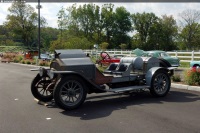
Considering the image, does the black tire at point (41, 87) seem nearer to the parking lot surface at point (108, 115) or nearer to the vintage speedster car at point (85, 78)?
the vintage speedster car at point (85, 78)

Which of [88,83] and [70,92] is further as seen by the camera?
[88,83]

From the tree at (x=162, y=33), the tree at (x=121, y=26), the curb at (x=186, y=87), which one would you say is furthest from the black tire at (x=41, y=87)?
the tree at (x=162, y=33)

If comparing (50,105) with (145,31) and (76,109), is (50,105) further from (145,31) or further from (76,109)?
(145,31)

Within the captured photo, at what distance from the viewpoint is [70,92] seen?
7.03 m

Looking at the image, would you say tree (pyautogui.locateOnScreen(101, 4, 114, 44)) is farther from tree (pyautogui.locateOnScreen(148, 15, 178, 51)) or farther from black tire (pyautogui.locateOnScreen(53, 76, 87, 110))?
black tire (pyautogui.locateOnScreen(53, 76, 87, 110))

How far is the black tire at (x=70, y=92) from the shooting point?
6.77 metres

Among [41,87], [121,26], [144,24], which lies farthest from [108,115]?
[144,24]

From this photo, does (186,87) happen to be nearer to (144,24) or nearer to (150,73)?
(150,73)

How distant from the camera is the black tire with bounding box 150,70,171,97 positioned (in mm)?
8430

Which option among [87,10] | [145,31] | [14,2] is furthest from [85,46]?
[145,31]

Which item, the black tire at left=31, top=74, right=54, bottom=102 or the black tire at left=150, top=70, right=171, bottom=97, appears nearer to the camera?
the black tire at left=31, top=74, right=54, bottom=102

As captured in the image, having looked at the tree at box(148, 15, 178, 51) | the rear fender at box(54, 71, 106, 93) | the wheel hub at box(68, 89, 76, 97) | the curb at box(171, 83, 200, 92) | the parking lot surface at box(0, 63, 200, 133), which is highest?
the tree at box(148, 15, 178, 51)

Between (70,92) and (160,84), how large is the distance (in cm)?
318

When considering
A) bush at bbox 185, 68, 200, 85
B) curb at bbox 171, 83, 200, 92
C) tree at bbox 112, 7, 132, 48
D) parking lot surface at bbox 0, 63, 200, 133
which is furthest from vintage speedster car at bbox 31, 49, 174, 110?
tree at bbox 112, 7, 132, 48
